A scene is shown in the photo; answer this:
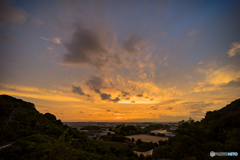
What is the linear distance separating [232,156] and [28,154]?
87.5 ft

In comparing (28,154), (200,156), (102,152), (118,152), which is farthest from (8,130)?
(200,156)

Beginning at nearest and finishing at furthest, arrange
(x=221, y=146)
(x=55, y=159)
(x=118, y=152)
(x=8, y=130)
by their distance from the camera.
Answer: (x=55, y=159)
(x=221, y=146)
(x=8, y=130)
(x=118, y=152)

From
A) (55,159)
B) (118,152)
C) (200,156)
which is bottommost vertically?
(118,152)

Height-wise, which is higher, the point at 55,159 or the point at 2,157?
the point at 55,159

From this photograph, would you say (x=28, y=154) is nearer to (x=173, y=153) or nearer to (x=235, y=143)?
→ (x=173, y=153)

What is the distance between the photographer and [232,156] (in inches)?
397

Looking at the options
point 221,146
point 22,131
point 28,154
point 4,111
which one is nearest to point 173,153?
point 221,146

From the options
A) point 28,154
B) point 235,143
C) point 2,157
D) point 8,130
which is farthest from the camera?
point 8,130

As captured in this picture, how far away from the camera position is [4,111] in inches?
1323

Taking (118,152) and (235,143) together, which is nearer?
(235,143)

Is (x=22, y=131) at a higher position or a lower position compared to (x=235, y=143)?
lower

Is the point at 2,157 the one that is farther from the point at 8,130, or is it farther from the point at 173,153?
the point at 173,153

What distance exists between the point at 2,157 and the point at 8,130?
679 inches

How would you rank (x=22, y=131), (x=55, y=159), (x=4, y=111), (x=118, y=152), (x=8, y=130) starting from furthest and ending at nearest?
1. (x=118, y=152)
2. (x=4, y=111)
3. (x=22, y=131)
4. (x=8, y=130)
5. (x=55, y=159)
